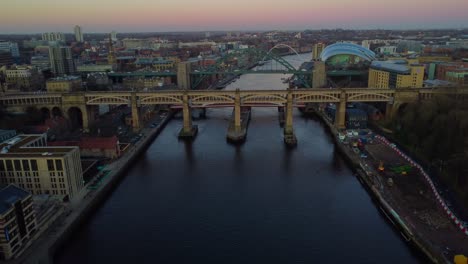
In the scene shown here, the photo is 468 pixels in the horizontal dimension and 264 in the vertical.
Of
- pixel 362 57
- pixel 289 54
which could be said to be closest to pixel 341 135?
pixel 362 57

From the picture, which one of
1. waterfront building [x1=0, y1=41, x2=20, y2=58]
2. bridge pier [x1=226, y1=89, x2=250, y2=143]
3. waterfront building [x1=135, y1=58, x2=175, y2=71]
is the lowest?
bridge pier [x1=226, y1=89, x2=250, y2=143]

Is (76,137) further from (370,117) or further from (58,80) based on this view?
(370,117)

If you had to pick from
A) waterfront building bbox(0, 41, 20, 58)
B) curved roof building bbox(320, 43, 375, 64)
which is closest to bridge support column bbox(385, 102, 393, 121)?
curved roof building bbox(320, 43, 375, 64)

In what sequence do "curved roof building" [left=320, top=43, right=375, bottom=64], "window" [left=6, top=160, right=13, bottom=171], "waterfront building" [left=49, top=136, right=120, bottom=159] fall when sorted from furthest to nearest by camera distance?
"curved roof building" [left=320, top=43, right=375, bottom=64], "waterfront building" [left=49, top=136, right=120, bottom=159], "window" [left=6, top=160, right=13, bottom=171]

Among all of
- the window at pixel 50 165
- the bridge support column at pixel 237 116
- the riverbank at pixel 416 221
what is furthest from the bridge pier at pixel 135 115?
the riverbank at pixel 416 221

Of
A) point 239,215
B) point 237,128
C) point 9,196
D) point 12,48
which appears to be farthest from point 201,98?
point 12,48

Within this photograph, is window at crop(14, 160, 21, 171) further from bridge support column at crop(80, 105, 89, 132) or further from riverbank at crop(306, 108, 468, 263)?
riverbank at crop(306, 108, 468, 263)

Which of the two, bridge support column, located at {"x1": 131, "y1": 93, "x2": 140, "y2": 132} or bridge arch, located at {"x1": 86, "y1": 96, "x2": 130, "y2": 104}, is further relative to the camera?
bridge arch, located at {"x1": 86, "y1": 96, "x2": 130, "y2": 104}
